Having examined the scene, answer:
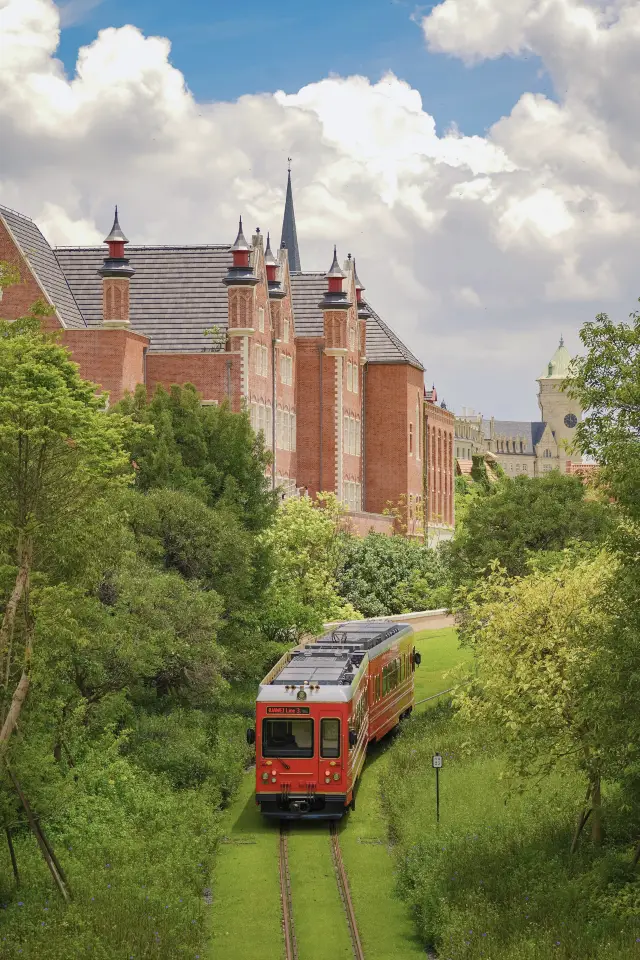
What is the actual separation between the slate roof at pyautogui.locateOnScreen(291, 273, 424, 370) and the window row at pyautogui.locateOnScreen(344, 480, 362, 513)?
336 inches

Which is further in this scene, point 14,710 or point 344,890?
point 344,890

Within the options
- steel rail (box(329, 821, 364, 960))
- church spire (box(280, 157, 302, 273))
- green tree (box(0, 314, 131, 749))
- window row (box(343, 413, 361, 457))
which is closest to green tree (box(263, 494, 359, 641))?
window row (box(343, 413, 361, 457))

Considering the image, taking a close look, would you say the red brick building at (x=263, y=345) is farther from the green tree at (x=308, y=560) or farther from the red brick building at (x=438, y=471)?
the green tree at (x=308, y=560)

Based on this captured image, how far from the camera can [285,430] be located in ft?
276

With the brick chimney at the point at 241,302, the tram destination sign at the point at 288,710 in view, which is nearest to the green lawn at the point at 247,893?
the tram destination sign at the point at 288,710

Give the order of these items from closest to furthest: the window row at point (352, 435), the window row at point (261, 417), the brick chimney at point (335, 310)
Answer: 1. the window row at point (261, 417)
2. the brick chimney at point (335, 310)
3. the window row at point (352, 435)

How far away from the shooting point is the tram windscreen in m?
35.3

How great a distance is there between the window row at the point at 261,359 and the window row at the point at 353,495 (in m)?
12.6

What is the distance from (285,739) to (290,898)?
19.6ft

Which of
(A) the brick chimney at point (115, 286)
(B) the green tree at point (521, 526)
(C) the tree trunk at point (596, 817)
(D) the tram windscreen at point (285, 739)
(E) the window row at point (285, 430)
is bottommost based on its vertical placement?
(C) the tree trunk at point (596, 817)

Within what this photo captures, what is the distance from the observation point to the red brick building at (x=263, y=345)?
70.4 metres

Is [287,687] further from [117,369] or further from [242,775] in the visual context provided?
[117,369]

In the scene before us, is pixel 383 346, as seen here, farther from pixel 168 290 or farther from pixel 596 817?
pixel 596 817

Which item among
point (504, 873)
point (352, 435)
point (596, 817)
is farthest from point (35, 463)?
point (352, 435)
